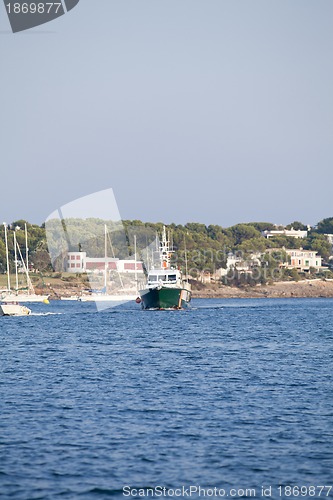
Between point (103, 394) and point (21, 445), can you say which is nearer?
point (21, 445)

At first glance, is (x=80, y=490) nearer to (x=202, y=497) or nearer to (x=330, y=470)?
(x=202, y=497)

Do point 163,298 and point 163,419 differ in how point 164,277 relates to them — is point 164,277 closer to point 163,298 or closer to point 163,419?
point 163,298

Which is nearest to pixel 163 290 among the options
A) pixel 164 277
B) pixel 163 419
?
pixel 164 277

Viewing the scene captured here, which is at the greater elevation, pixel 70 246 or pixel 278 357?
pixel 70 246

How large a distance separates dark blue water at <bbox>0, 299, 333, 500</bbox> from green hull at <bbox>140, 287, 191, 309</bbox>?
4797 centimetres

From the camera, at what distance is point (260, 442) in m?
26.2

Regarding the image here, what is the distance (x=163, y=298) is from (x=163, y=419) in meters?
78.1

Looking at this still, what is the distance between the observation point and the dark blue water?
73.4ft

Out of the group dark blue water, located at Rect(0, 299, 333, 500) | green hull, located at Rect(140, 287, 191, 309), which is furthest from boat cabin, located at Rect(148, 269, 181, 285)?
dark blue water, located at Rect(0, 299, 333, 500)

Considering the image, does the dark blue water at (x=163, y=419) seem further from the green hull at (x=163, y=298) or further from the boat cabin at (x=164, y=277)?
the boat cabin at (x=164, y=277)

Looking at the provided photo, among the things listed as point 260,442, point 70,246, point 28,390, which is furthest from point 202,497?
point 70,246

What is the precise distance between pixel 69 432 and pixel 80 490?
249 inches

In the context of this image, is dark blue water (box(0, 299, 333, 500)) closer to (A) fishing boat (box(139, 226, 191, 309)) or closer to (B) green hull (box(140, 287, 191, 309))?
(B) green hull (box(140, 287, 191, 309))

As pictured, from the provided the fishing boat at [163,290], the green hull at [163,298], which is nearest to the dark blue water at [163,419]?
the green hull at [163,298]
